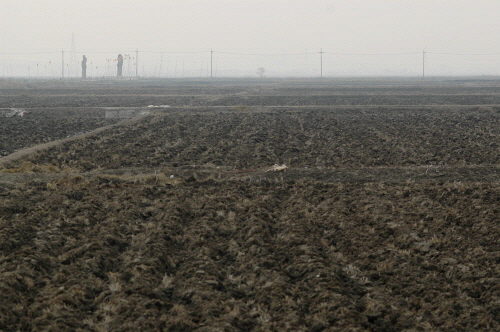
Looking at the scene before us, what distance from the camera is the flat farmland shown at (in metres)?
7.78

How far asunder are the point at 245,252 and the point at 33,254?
399 cm

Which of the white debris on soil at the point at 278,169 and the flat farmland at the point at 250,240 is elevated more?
the white debris on soil at the point at 278,169

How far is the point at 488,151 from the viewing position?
23219 mm

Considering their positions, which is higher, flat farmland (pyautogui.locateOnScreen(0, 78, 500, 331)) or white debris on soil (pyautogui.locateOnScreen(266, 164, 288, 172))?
white debris on soil (pyautogui.locateOnScreen(266, 164, 288, 172))

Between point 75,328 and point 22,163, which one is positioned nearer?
point 75,328

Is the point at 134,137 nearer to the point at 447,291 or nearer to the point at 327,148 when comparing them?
the point at 327,148

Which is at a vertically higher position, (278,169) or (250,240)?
(278,169)

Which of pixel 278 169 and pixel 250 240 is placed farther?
pixel 278 169

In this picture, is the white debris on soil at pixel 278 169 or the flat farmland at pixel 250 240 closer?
the flat farmland at pixel 250 240

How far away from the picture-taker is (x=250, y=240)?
11.0 metres

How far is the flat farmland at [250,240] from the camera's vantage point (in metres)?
7.78

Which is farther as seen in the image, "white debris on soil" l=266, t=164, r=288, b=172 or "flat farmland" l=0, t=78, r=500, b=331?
"white debris on soil" l=266, t=164, r=288, b=172

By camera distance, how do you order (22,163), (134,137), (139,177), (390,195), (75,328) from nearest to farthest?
(75,328)
(390,195)
(139,177)
(22,163)
(134,137)

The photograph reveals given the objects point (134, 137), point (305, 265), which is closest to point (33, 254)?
point (305, 265)
